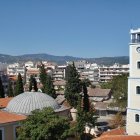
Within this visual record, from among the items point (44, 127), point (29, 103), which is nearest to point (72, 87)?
point (29, 103)

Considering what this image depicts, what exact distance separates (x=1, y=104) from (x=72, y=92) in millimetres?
21073

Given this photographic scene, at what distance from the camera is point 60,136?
29.8 m

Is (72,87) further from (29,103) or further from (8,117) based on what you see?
(8,117)

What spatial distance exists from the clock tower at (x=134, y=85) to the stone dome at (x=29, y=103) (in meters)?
8.53

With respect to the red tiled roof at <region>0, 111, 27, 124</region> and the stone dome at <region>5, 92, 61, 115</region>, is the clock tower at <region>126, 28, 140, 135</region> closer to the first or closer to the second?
the stone dome at <region>5, 92, 61, 115</region>

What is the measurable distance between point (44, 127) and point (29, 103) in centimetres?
1028

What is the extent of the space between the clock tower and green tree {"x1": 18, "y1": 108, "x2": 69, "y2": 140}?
9464 millimetres

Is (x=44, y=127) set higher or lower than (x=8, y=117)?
higher

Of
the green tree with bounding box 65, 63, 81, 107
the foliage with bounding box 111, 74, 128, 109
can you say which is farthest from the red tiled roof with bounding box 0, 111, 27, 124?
the green tree with bounding box 65, 63, 81, 107

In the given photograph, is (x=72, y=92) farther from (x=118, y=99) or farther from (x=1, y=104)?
(x=1, y=104)

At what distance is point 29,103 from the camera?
39.4 metres

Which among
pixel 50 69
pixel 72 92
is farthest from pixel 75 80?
pixel 50 69

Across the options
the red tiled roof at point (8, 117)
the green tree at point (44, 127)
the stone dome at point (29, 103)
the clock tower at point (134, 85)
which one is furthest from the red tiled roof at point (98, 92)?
the green tree at point (44, 127)

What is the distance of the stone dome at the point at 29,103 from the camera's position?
39062 millimetres
